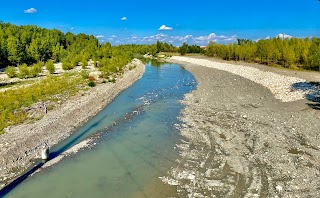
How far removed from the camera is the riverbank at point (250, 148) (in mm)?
15781

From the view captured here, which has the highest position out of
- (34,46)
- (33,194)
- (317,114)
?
(34,46)

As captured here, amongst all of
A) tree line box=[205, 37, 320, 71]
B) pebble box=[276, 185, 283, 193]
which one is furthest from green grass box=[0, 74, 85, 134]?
tree line box=[205, 37, 320, 71]

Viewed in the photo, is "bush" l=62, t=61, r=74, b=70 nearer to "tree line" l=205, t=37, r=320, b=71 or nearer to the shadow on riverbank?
the shadow on riverbank

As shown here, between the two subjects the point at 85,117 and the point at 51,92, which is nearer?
the point at 85,117

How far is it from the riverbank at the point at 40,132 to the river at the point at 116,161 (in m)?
1.14

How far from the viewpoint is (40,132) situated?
24.6 meters

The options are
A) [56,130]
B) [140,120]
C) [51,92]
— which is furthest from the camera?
[51,92]

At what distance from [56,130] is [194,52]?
167 metres

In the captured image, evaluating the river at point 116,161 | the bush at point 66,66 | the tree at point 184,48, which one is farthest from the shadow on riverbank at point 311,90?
the tree at point 184,48

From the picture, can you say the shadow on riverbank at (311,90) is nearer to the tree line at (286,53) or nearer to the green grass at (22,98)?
the tree line at (286,53)

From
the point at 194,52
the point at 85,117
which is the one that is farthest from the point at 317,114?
the point at 194,52

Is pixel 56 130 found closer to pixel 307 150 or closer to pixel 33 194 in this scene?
pixel 33 194

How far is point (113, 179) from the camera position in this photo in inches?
682

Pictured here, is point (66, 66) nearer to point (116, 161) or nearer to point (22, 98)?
point (22, 98)
